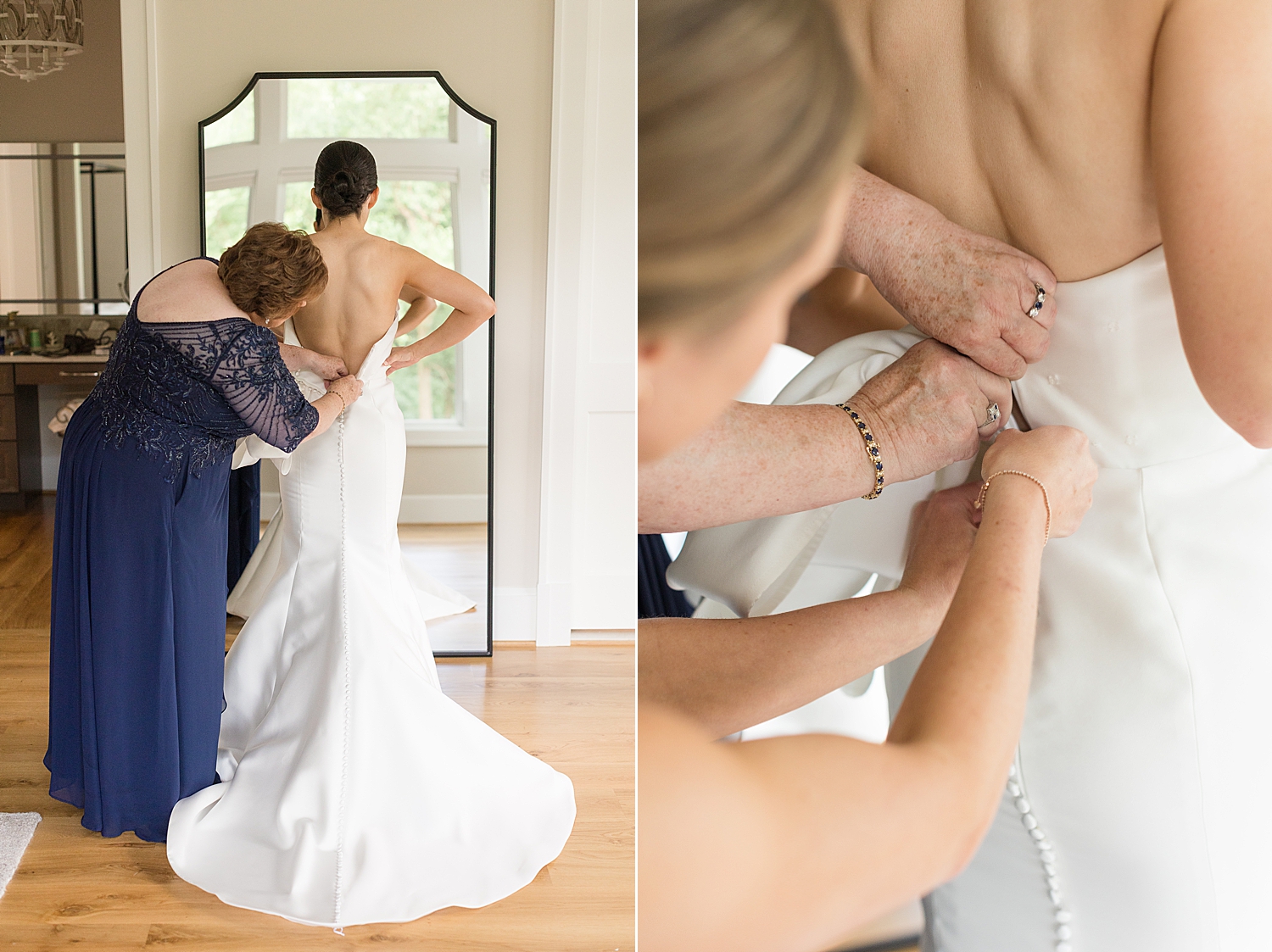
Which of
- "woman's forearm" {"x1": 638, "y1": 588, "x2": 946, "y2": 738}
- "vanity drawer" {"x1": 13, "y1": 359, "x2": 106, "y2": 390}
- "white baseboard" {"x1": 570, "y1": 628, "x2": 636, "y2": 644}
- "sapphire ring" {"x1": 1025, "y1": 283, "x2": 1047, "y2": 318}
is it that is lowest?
"white baseboard" {"x1": 570, "y1": 628, "x2": 636, "y2": 644}

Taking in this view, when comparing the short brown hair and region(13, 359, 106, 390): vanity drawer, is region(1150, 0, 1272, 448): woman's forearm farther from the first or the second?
region(13, 359, 106, 390): vanity drawer

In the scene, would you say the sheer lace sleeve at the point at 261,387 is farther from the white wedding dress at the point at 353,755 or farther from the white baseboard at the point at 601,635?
the white baseboard at the point at 601,635

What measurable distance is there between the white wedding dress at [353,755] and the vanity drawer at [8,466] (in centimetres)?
313

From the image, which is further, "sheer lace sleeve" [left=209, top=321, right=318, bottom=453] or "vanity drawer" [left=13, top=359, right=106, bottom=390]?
"vanity drawer" [left=13, top=359, right=106, bottom=390]

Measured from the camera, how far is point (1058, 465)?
0.33 meters

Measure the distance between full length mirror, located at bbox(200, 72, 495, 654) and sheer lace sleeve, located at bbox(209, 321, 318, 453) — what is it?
3.30 ft

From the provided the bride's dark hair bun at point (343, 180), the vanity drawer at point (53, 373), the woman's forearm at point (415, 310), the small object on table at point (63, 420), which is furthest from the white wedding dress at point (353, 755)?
the vanity drawer at point (53, 373)

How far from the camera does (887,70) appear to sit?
13.6 inches

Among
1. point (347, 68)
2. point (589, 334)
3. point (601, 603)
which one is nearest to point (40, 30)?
point (347, 68)

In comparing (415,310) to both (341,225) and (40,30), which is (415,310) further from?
(40,30)

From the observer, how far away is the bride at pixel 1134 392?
303 millimetres

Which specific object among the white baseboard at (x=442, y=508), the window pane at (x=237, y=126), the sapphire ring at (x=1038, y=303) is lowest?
the white baseboard at (x=442, y=508)

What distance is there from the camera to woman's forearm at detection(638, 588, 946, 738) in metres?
0.36

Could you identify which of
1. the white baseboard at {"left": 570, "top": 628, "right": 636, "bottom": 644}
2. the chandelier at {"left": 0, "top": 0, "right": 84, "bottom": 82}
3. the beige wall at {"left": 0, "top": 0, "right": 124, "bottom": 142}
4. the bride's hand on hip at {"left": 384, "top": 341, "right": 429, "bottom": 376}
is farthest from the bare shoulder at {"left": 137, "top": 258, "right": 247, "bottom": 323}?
the beige wall at {"left": 0, "top": 0, "right": 124, "bottom": 142}
